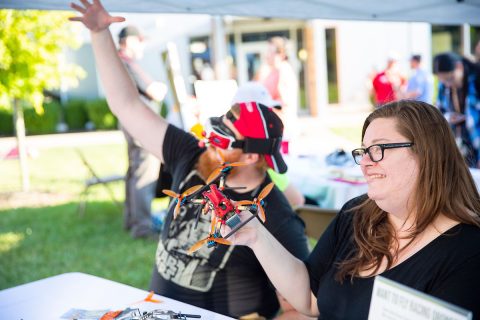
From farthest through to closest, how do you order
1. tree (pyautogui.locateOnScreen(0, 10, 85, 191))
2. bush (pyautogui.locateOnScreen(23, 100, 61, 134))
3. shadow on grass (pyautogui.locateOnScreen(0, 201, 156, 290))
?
bush (pyautogui.locateOnScreen(23, 100, 61, 134))
tree (pyautogui.locateOnScreen(0, 10, 85, 191))
shadow on grass (pyautogui.locateOnScreen(0, 201, 156, 290))

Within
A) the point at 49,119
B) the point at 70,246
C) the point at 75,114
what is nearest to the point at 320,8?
the point at 70,246

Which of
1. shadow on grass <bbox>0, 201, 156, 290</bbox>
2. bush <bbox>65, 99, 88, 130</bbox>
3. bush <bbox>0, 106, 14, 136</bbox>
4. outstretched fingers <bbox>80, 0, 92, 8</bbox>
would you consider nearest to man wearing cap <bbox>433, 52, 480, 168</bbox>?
shadow on grass <bbox>0, 201, 156, 290</bbox>

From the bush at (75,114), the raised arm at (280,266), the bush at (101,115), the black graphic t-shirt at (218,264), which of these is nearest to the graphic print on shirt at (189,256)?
the black graphic t-shirt at (218,264)

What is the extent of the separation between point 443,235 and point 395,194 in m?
0.19

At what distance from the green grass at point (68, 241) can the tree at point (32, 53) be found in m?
1.67

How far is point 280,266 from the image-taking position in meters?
2.11

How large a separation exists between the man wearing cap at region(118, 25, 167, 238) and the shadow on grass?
24 centimetres

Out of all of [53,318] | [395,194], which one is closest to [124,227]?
[53,318]

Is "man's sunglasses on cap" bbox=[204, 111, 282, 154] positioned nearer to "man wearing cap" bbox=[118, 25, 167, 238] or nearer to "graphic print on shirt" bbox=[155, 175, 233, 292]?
"graphic print on shirt" bbox=[155, 175, 233, 292]

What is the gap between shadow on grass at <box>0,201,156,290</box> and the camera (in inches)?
204

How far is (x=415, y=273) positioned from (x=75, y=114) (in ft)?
64.4

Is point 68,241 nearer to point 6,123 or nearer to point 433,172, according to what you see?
point 433,172

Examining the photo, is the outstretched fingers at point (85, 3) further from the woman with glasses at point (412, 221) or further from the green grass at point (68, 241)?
the green grass at point (68, 241)

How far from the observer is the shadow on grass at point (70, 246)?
518cm
